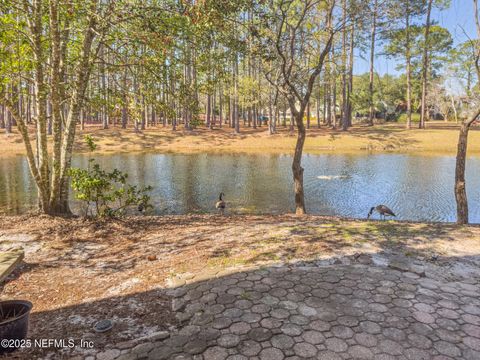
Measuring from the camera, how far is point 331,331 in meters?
4.16

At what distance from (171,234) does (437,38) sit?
44.2 meters

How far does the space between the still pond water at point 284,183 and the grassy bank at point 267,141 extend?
577 cm

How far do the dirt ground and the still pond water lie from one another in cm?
496

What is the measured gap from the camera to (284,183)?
1917 cm

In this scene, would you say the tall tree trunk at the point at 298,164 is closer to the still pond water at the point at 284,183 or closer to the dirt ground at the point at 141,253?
the still pond water at the point at 284,183

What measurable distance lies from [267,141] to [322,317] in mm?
34717

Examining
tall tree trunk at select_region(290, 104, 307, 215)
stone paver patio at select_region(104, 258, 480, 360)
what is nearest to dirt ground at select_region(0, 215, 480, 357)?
stone paver patio at select_region(104, 258, 480, 360)

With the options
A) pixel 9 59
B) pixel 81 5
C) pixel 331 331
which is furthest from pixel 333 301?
pixel 9 59

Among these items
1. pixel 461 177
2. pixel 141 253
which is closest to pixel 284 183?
pixel 461 177

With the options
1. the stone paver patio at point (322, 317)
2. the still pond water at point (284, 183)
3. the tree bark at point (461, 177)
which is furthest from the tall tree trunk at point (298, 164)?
the stone paver patio at point (322, 317)

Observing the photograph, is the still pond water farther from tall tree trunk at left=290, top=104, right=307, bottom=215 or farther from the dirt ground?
the dirt ground

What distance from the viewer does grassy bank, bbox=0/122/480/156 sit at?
34438 millimetres

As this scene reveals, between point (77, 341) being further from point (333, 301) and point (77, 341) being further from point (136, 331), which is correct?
point (333, 301)

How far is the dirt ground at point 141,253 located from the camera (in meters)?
4.77
